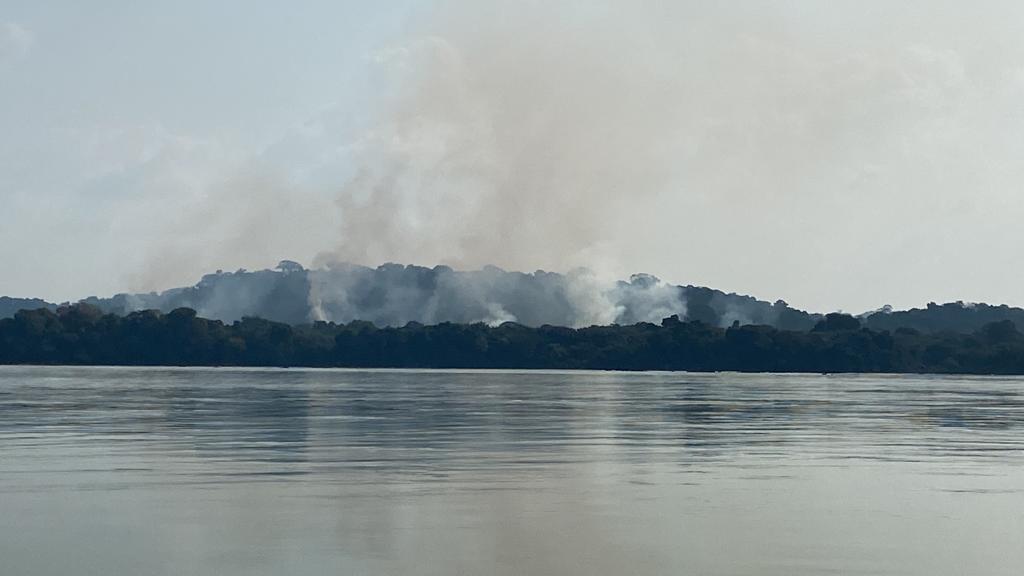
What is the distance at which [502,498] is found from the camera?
30219 mm

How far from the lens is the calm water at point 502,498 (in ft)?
74.9

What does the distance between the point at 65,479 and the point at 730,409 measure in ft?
162

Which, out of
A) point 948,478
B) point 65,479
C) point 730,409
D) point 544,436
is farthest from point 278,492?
point 730,409

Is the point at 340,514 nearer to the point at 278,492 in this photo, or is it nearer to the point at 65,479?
the point at 278,492

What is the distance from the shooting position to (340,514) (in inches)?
1073

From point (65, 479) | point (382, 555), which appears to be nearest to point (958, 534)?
point (382, 555)

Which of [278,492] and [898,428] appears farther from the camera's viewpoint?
[898,428]

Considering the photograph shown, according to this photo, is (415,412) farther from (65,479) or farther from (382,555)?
(382,555)

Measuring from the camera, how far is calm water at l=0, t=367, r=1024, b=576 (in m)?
22.8

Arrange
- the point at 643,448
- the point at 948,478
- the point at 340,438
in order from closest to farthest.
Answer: the point at 948,478
the point at 643,448
the point at 340,438

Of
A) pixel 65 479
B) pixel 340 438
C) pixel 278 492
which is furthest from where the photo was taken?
pixel 340 438

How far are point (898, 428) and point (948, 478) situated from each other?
24.1 m

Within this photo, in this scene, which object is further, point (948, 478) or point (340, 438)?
point (340, 438)

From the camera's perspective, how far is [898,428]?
59500 mm
